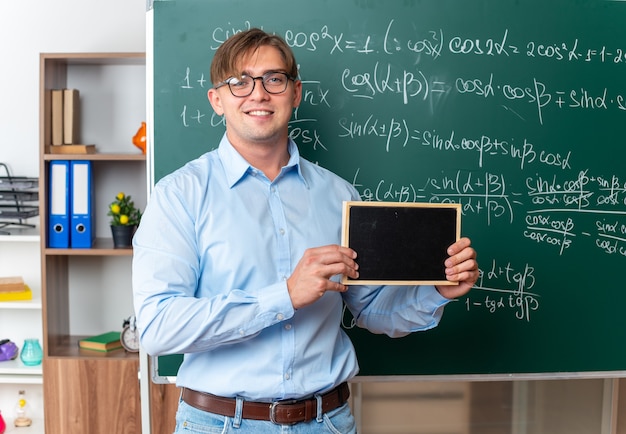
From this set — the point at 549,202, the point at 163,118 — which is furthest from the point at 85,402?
the point at 549,202

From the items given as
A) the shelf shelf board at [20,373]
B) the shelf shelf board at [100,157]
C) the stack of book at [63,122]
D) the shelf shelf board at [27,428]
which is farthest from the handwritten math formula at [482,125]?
the shelf shelf board at [27,428]

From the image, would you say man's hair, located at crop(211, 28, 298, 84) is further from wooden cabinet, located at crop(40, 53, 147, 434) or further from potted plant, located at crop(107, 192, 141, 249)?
potted plant, located at crop(107, 192, 141, 249)

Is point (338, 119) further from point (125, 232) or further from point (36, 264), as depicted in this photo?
point (36, 264)

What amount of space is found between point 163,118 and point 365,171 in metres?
0.66

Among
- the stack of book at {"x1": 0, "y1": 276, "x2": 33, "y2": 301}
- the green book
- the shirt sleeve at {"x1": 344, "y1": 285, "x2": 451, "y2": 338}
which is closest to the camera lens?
the shirt sleeve at {"x1": 344, "y1": 285, "x2": 451, "y2": 338}

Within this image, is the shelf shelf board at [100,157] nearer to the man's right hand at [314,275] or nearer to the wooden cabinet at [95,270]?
the wooden cabinet at [95,270]

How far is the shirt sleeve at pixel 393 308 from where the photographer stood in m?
1.77

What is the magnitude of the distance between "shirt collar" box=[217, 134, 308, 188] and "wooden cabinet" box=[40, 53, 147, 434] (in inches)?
65.7

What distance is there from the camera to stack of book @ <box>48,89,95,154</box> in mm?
3293

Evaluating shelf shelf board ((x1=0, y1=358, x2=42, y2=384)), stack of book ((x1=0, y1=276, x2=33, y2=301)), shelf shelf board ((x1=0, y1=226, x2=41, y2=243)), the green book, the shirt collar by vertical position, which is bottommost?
shelf shelf board ((x1=0, y1=358, x2=42, y2=384))

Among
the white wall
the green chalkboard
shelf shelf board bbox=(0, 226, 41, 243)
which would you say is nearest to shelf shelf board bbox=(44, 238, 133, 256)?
shelf shelf board bbox=(0, 226, 41, 243)

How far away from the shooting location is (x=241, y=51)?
5.45 feet

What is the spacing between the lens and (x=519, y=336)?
235cm

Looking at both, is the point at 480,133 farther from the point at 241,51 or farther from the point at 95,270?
the point at 95,270
